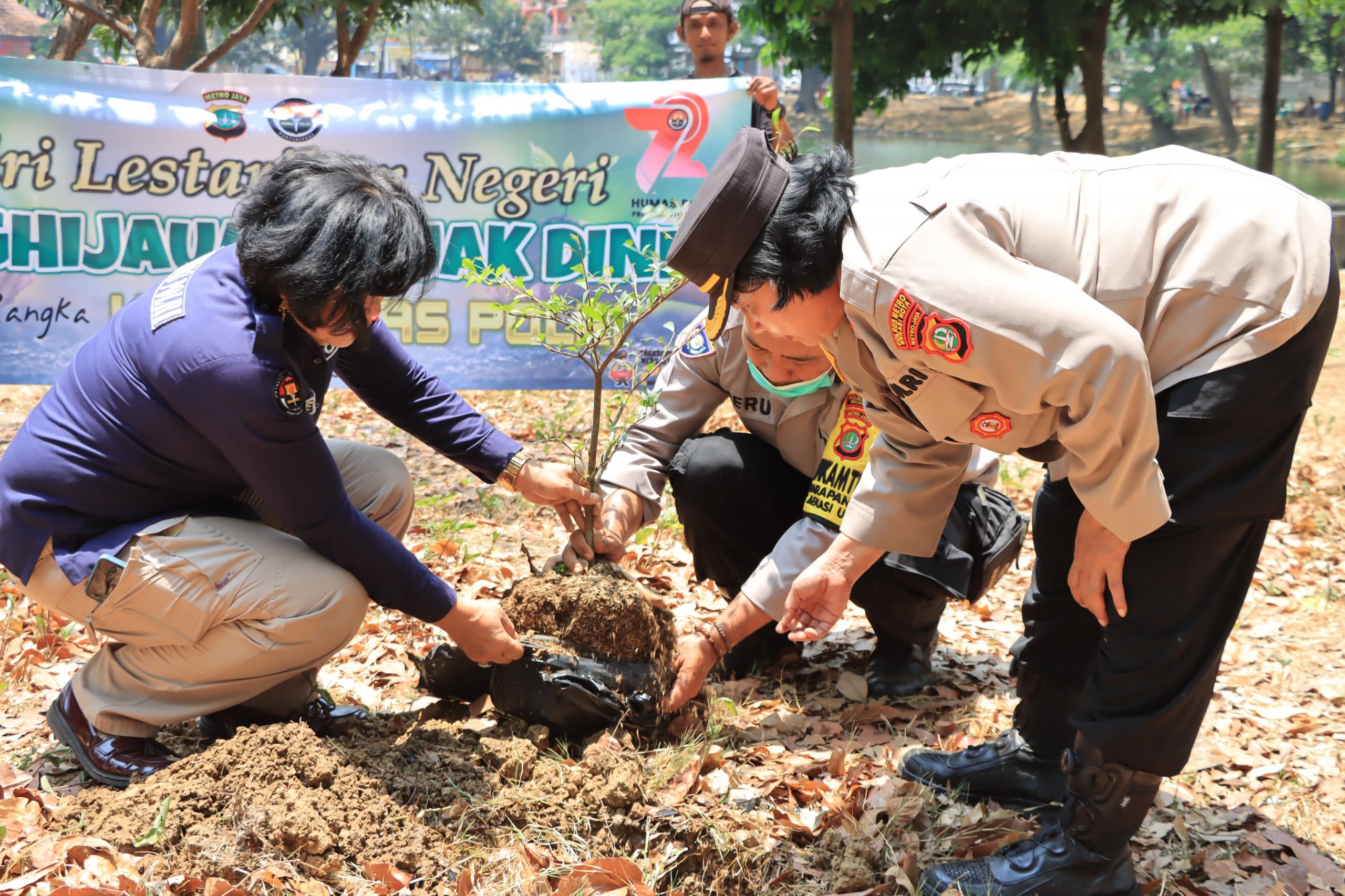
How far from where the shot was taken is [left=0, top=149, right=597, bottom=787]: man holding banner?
2.07 meters

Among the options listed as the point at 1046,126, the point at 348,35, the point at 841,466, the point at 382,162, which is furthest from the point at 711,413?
the point at 1046,126

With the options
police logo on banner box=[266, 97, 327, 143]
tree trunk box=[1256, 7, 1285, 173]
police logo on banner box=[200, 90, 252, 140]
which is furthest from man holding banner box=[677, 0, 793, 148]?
tree trunk box=[1256, 7, 1285, 173]

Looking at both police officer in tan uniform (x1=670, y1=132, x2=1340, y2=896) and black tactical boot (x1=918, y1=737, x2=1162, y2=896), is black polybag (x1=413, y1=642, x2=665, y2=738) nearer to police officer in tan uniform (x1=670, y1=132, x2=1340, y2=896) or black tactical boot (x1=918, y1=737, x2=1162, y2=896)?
black tactical boot (x1=918, y1=737, x2=1162, y2=896)

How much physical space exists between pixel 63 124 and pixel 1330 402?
7.32m

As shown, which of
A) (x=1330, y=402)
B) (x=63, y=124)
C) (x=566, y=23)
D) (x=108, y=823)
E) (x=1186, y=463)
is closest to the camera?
(x=1186, y=463)

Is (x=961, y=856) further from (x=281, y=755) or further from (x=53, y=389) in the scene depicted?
(x=53, y=389)

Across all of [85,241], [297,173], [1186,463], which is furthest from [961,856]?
[85,241]

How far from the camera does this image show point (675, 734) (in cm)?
262

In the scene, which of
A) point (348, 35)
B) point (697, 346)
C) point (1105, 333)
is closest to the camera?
point (1105, 333)

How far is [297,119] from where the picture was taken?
18.0 ft

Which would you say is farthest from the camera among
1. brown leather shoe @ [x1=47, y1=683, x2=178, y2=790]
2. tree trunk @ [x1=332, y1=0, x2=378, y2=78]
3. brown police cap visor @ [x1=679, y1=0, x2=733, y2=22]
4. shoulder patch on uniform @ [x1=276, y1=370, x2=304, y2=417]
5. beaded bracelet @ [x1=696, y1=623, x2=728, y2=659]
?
tree trunk @ [x1=332, y1=0, x2=378, y2=78]

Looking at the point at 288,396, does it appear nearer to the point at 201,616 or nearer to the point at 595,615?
the point at 201,616

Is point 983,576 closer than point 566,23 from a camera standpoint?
Yes

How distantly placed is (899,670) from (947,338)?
5.46 feet
